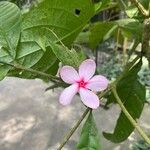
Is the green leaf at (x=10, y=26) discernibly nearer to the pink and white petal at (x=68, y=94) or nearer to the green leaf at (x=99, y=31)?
the pink and white petal at (x=68, y=94)

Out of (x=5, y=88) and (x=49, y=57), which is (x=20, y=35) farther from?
(x=5, y=88)

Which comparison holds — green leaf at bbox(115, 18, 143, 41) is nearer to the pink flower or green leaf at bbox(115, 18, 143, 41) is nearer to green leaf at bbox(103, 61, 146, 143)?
green leaf at bbox(103, 61, 146, 143)

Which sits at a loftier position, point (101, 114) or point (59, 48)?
point (59, 48)

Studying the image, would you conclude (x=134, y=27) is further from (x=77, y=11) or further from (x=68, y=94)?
(x=68, y=94)

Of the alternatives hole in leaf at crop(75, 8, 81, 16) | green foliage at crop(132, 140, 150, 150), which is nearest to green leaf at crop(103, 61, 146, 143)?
hole in leaf at crop(75, 8, 81, 16)

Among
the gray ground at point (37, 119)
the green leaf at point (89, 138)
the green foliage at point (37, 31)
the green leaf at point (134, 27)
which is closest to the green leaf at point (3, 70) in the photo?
the green foliage at point (37, 31)

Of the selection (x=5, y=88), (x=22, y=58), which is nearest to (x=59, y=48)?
(x=22, y=58)
